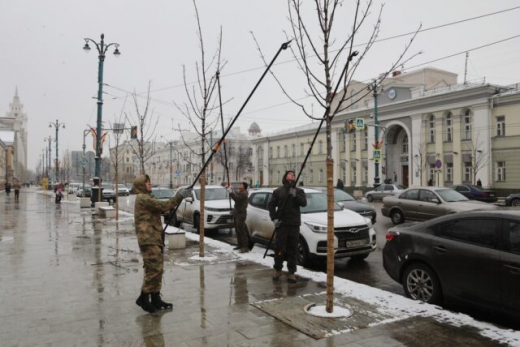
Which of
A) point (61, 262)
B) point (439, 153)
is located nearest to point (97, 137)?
point (61, 262)

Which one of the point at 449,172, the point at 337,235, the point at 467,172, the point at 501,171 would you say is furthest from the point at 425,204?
the point at 449,172

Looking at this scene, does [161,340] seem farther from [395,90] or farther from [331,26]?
[395,90]

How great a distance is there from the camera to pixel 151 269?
571 centimetres

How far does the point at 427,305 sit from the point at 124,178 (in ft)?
291

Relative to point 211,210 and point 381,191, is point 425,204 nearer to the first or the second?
point 211,210

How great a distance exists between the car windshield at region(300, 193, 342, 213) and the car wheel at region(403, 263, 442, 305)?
11.6 ft

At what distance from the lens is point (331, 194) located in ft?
17.7

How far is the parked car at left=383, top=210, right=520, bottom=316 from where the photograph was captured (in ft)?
16.5

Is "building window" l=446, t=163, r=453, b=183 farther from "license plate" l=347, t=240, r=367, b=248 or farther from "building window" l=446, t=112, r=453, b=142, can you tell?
"license plate" l=347, t=240, r=367, b=248

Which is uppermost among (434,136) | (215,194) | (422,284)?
(434,136)

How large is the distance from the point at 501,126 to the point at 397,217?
2450 centimetres

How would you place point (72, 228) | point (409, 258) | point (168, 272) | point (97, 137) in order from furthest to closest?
point (97, 137) < point (72, 228) < point (168, 272) < point (409, 258)

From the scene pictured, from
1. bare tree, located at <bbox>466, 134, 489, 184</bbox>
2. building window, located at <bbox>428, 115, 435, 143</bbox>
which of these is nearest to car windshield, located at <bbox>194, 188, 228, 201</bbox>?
bare tree, located at <bbox>466, 134, 489, 184</bbox>

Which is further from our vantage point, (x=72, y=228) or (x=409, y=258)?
(x=72, y=228)
